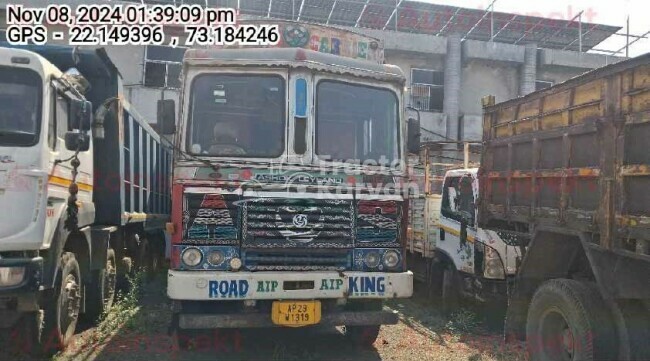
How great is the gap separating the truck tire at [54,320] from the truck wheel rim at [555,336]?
13.9 ft

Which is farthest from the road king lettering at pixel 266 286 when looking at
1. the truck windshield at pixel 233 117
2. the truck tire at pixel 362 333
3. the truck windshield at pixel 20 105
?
the truck windshield at pixel 20 105

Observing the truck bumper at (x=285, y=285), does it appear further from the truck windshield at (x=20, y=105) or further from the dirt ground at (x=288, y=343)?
the truck windshield at (x=20, y=105)

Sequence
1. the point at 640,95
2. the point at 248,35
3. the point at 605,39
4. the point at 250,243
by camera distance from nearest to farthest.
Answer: the point at 640,95
the point at 250,243
the point at 248,35
the point at 605,39

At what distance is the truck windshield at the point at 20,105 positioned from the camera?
13.7ft

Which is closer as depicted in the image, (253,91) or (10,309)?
(10,309)

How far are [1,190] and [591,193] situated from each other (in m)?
4.49

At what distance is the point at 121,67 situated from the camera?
16109 mm

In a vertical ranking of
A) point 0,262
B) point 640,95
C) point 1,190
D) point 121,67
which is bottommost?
point 0,262

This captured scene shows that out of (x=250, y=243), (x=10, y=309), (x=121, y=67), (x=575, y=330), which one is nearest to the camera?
(x=575, y=330)

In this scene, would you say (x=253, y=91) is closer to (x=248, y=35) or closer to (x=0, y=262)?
(x=248, y=35)

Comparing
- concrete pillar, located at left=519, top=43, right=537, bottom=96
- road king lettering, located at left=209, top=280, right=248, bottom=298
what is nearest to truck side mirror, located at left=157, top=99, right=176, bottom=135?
road king lettering, located at left=209, top=280, right=248, bottom=298

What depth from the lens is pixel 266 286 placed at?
14.3 feet

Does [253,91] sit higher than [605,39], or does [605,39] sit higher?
[605,39]

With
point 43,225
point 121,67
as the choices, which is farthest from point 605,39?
point 43,225
